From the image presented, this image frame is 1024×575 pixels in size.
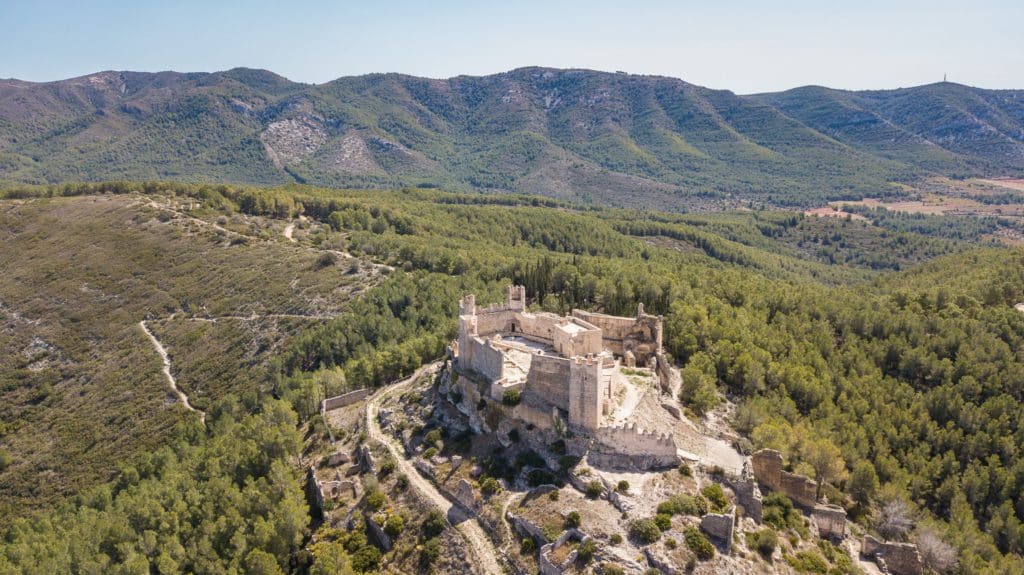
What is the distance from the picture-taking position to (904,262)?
19488 centimetres

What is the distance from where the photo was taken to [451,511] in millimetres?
48562

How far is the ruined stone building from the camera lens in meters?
48.8

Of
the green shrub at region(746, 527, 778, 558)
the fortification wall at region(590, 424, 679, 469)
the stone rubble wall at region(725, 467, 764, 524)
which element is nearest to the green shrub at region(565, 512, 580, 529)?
the fortification wall at region(590, 424, 679, 469)

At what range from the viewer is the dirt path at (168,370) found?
296 feet

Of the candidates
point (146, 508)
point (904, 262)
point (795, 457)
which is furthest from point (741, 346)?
point (904, 262)

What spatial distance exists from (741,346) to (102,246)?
5109 inches

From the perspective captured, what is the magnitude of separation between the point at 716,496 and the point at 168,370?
88.5 meters

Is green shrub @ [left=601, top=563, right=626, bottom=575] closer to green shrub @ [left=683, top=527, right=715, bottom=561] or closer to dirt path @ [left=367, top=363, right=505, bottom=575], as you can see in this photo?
green shrub @ [left=683, top=527, right=715, bottom=561]

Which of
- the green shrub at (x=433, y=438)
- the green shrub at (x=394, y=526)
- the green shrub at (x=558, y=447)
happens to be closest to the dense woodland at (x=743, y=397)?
the green shrub at (x=394, y=526)

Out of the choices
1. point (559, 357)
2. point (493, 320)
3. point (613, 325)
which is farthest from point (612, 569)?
point (493, 320)

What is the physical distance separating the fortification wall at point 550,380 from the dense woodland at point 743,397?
682 inches

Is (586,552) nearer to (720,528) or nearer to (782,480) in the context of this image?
(720,528)

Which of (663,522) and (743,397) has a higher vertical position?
(663,522)

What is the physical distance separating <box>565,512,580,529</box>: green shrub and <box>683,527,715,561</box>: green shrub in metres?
7.24
